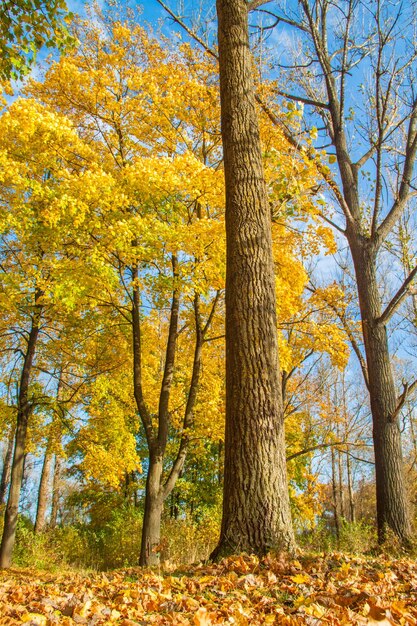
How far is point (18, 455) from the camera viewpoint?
10.8 m

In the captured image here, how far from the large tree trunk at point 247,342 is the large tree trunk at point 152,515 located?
186 inches

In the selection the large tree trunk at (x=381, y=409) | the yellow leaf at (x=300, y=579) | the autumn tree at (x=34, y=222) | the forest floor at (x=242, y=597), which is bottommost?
the forest floor at (x=242, y=597)

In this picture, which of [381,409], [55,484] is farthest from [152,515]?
[55,484]

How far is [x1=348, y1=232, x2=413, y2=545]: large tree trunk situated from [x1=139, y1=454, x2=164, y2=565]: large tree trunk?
12.1 feet

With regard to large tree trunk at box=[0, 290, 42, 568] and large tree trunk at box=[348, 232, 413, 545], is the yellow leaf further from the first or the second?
large tree trunk at box=[0, 290, 42, 568]

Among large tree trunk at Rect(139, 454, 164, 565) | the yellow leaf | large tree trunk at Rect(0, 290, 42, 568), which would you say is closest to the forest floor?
the yellow leaf

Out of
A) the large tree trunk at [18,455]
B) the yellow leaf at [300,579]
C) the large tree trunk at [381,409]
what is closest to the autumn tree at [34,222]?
the large tree trunk at [18,455]

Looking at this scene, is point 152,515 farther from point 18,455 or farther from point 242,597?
point 242,597

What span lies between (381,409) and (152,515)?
4291mm

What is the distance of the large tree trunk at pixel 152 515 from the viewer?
7852 millimetres

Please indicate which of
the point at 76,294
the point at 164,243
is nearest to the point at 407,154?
the point at 164,243

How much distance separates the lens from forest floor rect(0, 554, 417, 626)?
7.23ft

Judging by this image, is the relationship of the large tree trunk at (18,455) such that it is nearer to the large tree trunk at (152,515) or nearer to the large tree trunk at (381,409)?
the large tree trunk at (152,515)

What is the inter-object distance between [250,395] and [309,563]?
128 centimetres
